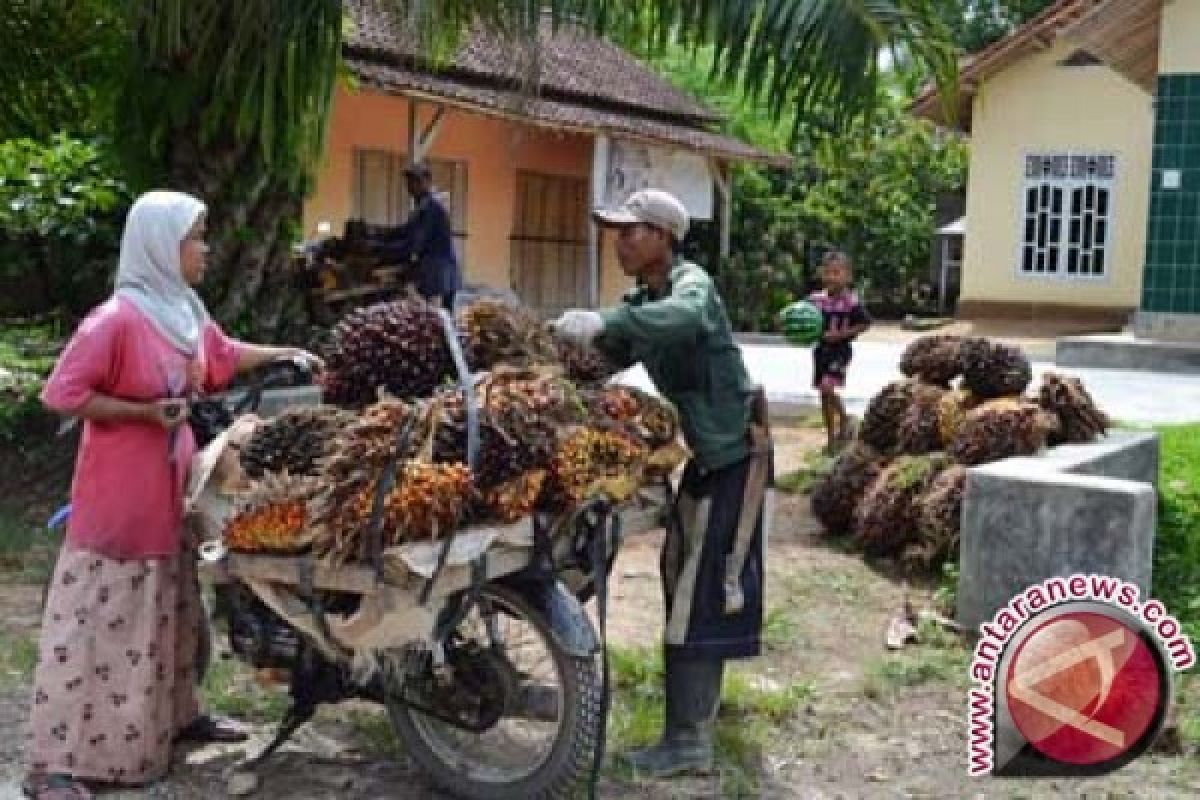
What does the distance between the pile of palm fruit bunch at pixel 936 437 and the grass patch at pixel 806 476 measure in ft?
2.66

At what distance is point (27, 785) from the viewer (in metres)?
4.16

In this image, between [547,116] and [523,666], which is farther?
[547,116]

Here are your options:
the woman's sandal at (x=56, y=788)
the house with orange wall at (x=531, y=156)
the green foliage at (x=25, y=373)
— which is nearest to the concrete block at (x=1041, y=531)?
the woman's sandal at (x=56, y=788)

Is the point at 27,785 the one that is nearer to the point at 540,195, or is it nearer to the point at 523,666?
the point at 523,666

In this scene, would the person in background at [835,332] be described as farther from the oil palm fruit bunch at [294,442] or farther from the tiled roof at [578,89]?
the oil palm fruit bunch at [294,442]

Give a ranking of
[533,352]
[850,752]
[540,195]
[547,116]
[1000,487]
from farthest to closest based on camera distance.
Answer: [540,195] < [547,116] < [1000,487] < [850,752] < [533,352]

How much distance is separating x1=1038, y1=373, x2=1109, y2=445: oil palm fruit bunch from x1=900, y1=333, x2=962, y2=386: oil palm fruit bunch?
0.61m

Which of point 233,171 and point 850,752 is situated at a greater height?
point 233,171

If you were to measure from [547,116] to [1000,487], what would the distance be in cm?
1232

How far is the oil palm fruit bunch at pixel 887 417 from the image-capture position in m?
7.71

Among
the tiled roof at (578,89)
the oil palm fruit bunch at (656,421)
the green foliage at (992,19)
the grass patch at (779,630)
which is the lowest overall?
the grass patch at (779,630)

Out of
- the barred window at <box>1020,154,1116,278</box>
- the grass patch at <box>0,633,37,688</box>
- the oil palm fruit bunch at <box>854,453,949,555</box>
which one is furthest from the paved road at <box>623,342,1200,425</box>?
the barred window at <box>1020,154,1116,278</box>

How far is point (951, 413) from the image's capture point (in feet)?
24.5

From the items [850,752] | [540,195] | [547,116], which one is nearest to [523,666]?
[850,752]
